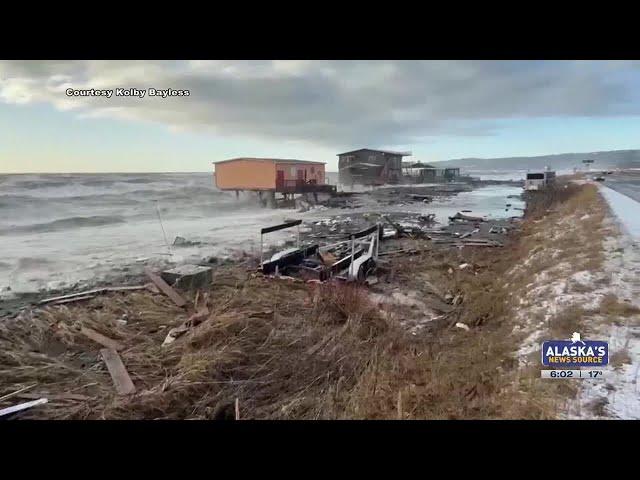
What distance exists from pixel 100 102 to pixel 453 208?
7.52 ft

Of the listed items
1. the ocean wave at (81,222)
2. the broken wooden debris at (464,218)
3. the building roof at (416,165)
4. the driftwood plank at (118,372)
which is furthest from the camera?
the broken wooden debris at (464,218)

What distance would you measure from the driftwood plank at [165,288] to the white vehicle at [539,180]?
2477 millimetres

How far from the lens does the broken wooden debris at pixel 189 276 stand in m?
1.95

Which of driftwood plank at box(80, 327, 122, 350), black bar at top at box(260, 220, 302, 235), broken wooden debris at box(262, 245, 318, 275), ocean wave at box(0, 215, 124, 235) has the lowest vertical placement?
driftwood plank at box(80, 327, 122, 350)

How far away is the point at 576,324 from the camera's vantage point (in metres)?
1.56

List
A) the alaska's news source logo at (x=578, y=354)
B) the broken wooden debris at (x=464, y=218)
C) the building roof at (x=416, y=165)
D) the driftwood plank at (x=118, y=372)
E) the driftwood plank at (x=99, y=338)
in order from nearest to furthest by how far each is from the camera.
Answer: the alaska's news source logo at (x=578, y=354), the driftwood plank at (x=118, y=372), the driftwood plank at (x=99, y=338), the building roof at (x=416, y=165), the broken wooden debris at (x=464, y=218)

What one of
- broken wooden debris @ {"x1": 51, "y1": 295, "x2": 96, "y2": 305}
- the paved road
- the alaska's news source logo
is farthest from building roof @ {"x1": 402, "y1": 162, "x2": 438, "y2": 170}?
broken wooden debris @ {"x1": 51, "y1": 295, "x2": 96, "y2": 305}

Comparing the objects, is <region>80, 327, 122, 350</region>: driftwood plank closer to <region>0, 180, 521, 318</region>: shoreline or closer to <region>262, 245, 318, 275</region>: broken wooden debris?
<region>0, 180, 521, 318</region>: shoreline

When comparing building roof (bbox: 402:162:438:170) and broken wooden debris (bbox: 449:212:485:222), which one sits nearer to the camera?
building roof (bbox: 402:162:438:170)

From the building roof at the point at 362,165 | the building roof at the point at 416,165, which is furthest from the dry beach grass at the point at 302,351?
the building roof at the point at 362,165

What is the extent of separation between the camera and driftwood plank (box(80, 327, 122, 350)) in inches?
70.2

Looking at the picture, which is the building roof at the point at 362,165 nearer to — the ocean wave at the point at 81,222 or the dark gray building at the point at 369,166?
the dark gray building at the point at 369,166

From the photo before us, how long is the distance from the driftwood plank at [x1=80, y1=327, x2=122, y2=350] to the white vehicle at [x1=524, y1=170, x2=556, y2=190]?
284 cm
